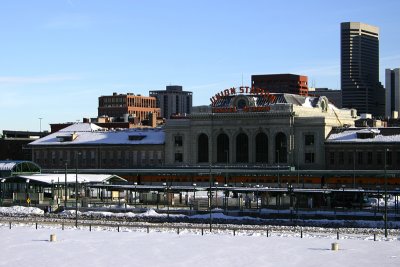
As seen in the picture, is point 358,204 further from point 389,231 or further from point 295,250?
point 295,250

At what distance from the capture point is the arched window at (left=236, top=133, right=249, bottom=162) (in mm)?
162125

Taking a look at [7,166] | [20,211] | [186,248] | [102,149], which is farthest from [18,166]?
[186,248]

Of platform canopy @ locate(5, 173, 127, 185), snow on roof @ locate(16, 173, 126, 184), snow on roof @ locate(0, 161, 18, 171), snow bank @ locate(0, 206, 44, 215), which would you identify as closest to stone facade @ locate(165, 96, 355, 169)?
snow on roof @ locate(16, 173, 126, 184)

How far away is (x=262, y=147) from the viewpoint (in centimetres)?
16012

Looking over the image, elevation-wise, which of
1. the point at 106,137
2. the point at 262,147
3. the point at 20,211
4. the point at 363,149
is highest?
the point at 106,137

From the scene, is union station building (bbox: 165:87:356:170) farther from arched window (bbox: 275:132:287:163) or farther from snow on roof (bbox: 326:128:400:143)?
snow on roof (bbox: 326:128:400:143)

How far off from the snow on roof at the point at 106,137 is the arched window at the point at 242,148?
1741 cm

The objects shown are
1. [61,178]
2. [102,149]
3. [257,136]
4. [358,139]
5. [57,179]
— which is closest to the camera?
[57,179]

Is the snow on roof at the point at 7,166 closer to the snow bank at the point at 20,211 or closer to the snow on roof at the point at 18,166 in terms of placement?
the snow on roof at the point at 18,166

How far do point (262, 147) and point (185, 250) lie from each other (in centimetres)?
8425

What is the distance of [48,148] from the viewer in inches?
7254

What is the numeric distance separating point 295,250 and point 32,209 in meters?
53.5

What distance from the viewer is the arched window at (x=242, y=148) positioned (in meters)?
162

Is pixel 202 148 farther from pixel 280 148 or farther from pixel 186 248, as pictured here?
pixel 186 248
